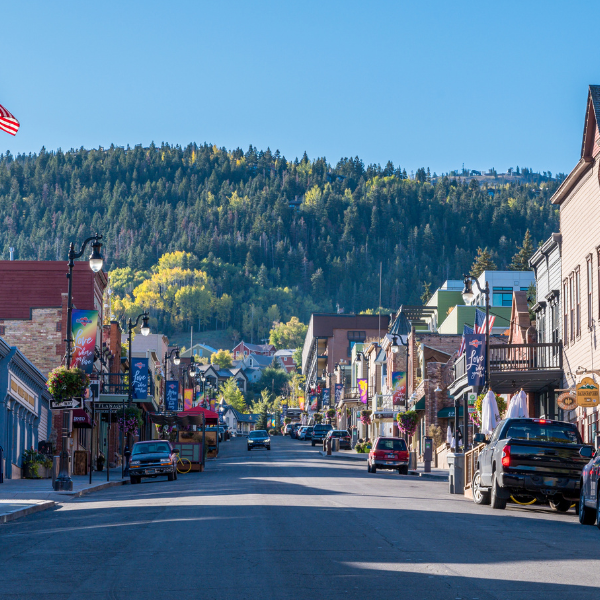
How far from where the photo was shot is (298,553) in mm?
12641

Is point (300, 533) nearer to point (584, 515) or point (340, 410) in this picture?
point (584, 515)

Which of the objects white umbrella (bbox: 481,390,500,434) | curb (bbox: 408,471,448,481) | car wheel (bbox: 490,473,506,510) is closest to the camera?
car wheel (bbox: 490,473,506,510)

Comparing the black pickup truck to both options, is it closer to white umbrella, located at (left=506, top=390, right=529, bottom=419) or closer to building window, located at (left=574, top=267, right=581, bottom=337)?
white umbrella, located at (left=506, top=390, right=529, bottom=419)

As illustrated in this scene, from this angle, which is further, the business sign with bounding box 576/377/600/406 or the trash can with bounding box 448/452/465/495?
the trash can with bounding box 448/452/465/495

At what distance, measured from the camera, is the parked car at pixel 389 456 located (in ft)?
147

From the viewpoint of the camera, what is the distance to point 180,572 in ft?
36.3

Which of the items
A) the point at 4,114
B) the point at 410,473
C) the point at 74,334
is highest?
the point at 4,114

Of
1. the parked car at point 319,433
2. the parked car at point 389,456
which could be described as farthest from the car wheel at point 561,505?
the parked car at point 319,433

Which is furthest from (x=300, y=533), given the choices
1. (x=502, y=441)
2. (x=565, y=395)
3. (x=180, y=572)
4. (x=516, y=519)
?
(x=565, y=395)

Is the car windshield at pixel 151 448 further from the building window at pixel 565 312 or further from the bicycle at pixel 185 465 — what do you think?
the building window at pixel 565 312

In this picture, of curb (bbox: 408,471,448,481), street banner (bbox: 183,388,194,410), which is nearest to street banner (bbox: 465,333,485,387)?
curb (bbox: 408,471,448,481)

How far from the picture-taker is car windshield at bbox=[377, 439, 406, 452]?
45438 millimetres

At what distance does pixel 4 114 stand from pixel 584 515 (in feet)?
52.1

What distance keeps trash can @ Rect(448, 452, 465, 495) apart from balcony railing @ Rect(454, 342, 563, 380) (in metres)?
5.35
